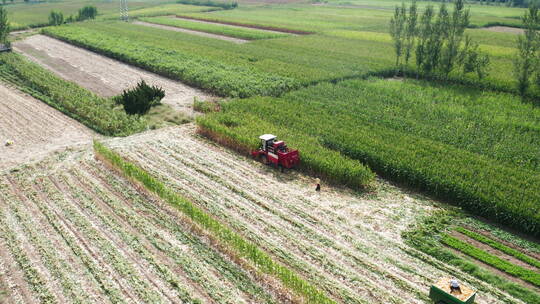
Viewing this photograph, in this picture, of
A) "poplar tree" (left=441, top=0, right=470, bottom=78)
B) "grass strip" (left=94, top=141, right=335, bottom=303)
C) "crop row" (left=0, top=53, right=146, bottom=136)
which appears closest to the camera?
"grass strip" (left=94, top=141, right=335, bottom=303)

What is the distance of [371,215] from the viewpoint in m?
20.0

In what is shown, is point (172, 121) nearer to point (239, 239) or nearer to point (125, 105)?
point (125, 105)

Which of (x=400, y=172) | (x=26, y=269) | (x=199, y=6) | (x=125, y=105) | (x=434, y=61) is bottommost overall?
(x=26, y=269)

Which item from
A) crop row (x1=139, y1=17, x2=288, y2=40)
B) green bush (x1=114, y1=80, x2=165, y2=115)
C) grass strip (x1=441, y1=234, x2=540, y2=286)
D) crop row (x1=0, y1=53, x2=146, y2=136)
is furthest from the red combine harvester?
crop row (x1=139, y1=17, x2=288, y2=40)

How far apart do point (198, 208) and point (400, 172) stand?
11406mm

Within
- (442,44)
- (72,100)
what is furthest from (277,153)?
(442,44)

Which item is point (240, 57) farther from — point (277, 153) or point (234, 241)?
point (234, 241)

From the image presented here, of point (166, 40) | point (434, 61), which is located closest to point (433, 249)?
point (434, 61)

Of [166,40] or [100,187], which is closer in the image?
[100,187]

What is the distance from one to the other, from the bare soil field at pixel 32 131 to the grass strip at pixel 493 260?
2382 cm

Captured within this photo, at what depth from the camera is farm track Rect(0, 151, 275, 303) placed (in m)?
14.8

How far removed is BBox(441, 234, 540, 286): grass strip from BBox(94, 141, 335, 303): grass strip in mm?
7106

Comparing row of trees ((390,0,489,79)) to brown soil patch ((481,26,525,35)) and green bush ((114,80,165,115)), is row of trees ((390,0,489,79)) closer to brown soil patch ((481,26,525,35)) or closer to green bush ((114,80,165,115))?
green bush ((114,80,165,115))

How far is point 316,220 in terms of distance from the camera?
1938cm
